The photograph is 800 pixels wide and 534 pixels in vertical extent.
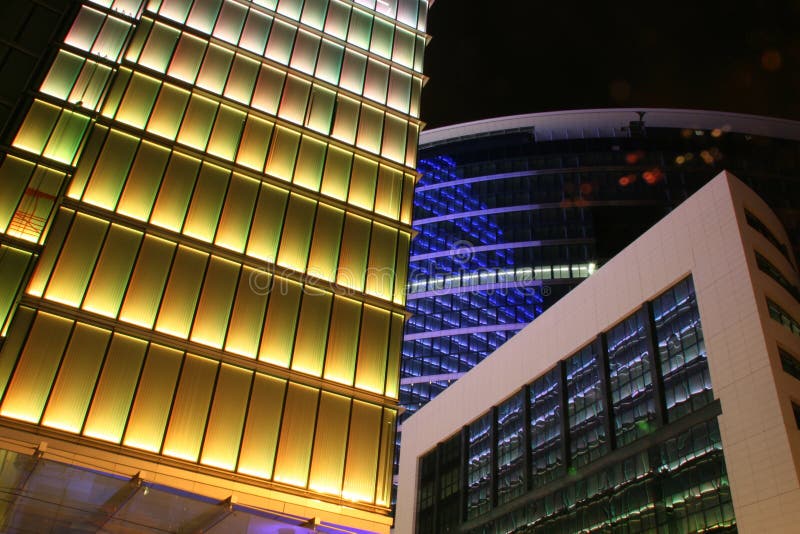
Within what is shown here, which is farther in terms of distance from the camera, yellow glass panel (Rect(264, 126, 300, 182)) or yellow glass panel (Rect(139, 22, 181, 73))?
yellow glass panel (Rect(139, 22, 181, 73))

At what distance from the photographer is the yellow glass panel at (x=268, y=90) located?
30.6 metres

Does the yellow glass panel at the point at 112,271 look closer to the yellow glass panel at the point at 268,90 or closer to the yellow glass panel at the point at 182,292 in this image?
the yellow glass panel at the point at 182,292

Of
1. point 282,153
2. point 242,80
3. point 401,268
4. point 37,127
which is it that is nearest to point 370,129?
point 282,153

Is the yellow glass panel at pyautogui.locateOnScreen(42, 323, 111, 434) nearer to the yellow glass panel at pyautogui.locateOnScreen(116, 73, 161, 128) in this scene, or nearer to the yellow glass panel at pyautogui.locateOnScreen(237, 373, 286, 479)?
the yellow glass panel at pyautogui.locateOnScreen(237, 373, 286, 479)

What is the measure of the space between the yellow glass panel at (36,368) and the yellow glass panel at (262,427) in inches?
247

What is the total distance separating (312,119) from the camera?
3139 cm

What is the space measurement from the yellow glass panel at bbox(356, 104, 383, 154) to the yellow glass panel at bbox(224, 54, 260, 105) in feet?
17.2

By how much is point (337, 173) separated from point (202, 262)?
25.8 ft

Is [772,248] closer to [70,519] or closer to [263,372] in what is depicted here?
[263,372]

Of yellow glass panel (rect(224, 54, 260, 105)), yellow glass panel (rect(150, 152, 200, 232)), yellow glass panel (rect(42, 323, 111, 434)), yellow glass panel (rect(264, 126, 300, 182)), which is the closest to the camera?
yellow glass panel (rect(42, 323, 111, 434))

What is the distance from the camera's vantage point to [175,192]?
26688mm

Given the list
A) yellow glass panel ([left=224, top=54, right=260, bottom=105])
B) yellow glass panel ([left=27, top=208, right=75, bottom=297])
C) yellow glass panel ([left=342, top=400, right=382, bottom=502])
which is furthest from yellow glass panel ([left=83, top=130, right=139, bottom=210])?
yellow glass panel ([left=342, top=400, right=382, bottom=502])

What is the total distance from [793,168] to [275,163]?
103 meters

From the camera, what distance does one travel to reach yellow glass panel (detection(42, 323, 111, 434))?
20984 mm
